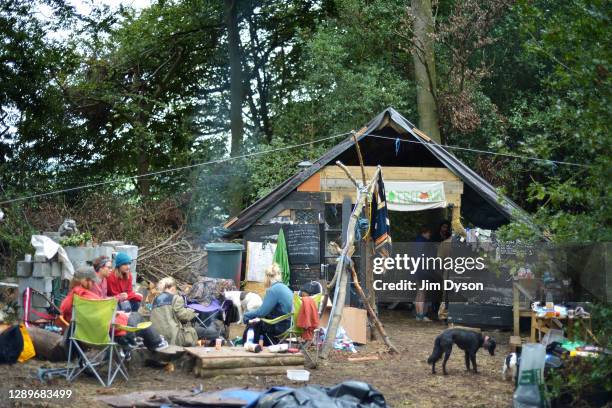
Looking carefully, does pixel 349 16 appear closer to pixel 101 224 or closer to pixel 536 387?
pixel 101 224

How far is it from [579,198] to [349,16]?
12268mm

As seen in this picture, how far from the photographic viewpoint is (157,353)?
28.7ft

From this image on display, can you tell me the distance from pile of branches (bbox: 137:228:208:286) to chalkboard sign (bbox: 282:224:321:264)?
2300 millimetres

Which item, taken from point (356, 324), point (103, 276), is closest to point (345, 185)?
point (356, 324)

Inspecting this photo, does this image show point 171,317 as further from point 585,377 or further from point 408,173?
point 408,173

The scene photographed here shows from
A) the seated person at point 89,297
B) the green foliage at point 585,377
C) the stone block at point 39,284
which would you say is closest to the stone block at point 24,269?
the stone block at point 39,284

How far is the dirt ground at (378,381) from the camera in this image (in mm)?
7336

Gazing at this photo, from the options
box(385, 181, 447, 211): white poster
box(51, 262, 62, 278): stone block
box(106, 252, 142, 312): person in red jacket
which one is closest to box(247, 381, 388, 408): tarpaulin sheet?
box(106, 252, 142, 312): person in red jacket

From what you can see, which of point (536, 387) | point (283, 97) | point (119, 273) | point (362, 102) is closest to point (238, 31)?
point (283, 97)

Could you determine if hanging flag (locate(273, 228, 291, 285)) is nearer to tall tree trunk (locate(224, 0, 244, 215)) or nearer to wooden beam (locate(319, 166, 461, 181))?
wooden beam (locate(319, 166, 461, 181))

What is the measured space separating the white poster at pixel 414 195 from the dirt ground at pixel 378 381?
398 cm

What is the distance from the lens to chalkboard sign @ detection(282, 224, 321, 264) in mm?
13789

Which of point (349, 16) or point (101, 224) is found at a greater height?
point (349, 16)

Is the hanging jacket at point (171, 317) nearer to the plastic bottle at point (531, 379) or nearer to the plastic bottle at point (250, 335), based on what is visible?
the plastic bottle at point (250, 335)
